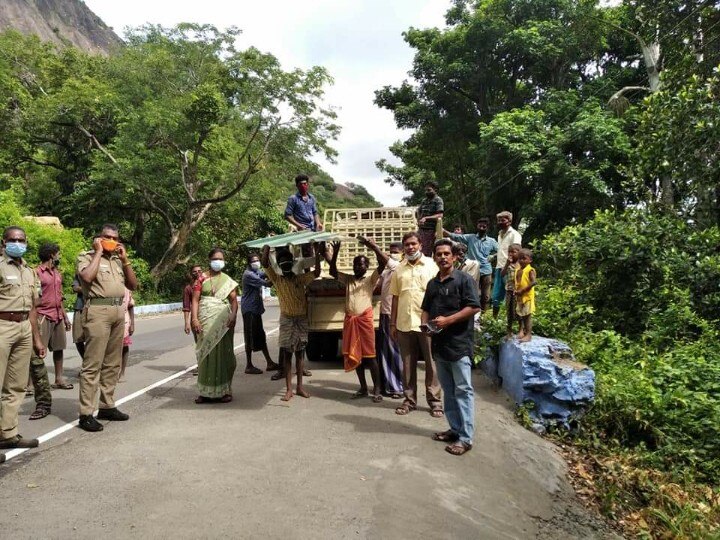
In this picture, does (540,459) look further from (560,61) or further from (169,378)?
(560,61)

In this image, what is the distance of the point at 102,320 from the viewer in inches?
208

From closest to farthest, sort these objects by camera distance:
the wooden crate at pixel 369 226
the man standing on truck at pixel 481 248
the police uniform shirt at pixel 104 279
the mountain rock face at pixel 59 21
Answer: the police uniform shirt at pixel 104 279 < the wooden crate at pixel 369 226 < the man standing on truck at pixel 481 248 < the mountain rock face at pixel 59 21

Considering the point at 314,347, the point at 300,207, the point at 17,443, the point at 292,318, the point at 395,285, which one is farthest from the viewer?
the point at 314,347

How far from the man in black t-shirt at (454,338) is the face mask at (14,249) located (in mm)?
3799

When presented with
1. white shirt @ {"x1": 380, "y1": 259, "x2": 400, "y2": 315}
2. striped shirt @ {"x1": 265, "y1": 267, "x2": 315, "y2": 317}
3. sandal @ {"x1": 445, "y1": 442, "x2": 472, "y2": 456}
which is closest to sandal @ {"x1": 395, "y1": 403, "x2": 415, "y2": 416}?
sandal @ {"x1": 445, "y1": 442, "x2": 472, "y2": 456}

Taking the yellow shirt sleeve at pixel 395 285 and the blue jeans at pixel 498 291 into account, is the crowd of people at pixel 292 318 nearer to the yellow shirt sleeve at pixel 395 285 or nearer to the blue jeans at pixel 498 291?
the yellow shirt sleeve at pixel 395 285

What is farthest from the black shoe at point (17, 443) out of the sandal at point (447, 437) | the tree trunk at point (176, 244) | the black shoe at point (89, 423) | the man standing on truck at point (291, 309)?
the tree trunk at point (176, 244)

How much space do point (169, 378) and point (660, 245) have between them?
335 inches

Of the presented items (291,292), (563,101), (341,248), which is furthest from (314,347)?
(563,101)

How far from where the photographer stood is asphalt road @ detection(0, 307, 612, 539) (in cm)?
351

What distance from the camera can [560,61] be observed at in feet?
64.7

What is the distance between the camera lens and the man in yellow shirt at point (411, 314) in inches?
227

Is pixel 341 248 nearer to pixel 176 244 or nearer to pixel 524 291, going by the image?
pixel 524 291

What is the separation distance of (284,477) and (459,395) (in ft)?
5.71
